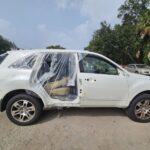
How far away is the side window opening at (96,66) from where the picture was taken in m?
5.61

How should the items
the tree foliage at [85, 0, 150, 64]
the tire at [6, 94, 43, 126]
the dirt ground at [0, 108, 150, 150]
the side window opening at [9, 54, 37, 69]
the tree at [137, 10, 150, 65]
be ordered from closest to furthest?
the dirt ground at [0, 108, 150, 150] < the tire at [6, 94, 43, 126] < the side window opening at [9, 54, 37, 69] < the tree at [137, 10, 150, 65] < the tree foliage at [85, 0, 150, 64]

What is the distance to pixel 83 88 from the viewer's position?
18.1 ft

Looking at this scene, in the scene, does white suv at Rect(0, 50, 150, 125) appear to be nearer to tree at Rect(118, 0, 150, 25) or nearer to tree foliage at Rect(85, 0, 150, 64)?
tree foliage at Rect(85, 0, 150, 64)

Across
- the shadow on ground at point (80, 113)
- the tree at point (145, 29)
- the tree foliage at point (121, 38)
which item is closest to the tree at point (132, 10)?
the tree foliage at point (121, 38)

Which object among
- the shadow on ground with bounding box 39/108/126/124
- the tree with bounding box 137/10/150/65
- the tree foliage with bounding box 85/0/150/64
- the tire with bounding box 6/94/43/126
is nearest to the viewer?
the tire with bounding box 6/94/43/126

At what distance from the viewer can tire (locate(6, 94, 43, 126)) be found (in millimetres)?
5381

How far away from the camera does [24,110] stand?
17.8 feet

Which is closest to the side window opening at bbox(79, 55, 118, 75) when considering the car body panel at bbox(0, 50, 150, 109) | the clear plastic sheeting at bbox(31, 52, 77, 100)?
the car body panel at bbox(0, 50, 150, 109)

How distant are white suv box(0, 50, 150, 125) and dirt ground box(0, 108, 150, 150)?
357 mm

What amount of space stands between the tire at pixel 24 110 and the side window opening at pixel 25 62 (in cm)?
70

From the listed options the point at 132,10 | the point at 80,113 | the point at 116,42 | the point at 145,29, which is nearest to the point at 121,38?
the point at 116,42

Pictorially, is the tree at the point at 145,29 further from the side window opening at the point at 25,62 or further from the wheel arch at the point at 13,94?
the wheel arch at the point at 13,94

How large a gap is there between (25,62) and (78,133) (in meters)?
2.12

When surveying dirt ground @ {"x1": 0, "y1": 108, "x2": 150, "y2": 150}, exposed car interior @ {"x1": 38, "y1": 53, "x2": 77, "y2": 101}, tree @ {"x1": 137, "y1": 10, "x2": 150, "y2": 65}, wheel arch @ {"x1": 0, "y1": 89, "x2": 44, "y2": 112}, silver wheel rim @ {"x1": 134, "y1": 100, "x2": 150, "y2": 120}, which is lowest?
dirt ground @ {"x1": 0, "y1": 108, "x2": 150, "y2": 150}
